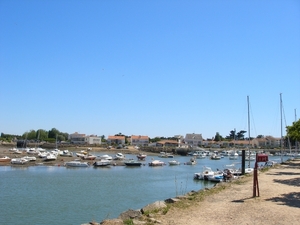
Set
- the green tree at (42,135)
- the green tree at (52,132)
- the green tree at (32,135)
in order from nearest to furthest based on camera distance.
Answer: the green tree at (42,135) → the green tree at (32,135) → the green tree at (52,132)

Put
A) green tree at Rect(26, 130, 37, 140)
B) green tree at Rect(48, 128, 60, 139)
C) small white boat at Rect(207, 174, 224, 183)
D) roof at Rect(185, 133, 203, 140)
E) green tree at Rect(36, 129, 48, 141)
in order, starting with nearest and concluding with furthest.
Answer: small white boat at Rect(207, 174, 224, 183), green tree at Rect(36, 129, 48, 141), green tree at Rect(26, 130, 37, 140), roof at Rect(185, 133, 203, 140), green tree at Rect(48, 128, 60, 139)

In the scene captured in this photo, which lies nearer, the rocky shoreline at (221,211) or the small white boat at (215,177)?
the rocky shoreline at (221,211)

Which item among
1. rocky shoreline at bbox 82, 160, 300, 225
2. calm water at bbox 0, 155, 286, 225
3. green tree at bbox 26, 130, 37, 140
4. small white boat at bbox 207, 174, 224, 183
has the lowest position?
calm water at bbox 0, 155, 286, 225

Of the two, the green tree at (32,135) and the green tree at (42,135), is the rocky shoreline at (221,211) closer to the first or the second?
the green tree at (42,135)

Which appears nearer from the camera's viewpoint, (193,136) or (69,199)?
(69,199)

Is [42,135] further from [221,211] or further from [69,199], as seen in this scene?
[221,211]

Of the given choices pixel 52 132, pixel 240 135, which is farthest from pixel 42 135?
pixel 240 135

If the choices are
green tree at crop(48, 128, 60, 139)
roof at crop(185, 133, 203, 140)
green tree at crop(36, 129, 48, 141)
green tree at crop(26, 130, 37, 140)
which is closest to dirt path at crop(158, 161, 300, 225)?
roof at crop(185, 133, 203, 140)

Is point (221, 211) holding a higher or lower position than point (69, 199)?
higher

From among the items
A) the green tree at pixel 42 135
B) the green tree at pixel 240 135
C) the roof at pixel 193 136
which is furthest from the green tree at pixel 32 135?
the green tree at pixel 240 135

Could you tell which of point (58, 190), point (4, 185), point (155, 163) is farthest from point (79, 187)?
point (155, 163)

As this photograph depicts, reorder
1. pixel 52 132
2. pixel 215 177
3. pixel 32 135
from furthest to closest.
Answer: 1. pixel 52 132
2. pixel 32 135
3. pixel 215 177

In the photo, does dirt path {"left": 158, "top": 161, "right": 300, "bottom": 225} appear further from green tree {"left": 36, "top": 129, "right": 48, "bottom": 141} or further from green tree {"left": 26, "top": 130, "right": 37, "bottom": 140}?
green tree {"left": 26, "top": 130, "right": 37, "bottom": 140}

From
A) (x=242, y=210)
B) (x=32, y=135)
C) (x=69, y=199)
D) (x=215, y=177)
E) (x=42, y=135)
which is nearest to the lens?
(x=242, y=210)
